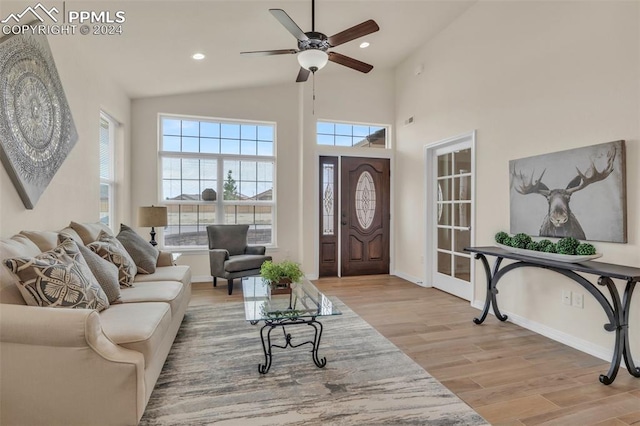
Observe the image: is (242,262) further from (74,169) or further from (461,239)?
(461,239)

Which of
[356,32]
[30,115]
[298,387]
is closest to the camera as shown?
[298,387]

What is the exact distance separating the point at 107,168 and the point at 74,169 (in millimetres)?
1274

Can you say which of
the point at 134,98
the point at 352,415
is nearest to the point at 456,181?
the point at 352,415

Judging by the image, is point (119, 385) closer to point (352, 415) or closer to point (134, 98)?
point (352, 415)

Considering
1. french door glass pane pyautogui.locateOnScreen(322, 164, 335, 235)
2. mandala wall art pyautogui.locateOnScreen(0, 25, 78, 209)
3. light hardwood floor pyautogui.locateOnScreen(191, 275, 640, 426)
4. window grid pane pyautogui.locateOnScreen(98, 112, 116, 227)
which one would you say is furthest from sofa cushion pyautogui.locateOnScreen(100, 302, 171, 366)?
french door glass pane pyautogui.locateOnScreen(322, 164, 335, 235)

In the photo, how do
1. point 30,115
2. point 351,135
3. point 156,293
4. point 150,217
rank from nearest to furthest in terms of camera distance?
point 30,115 < point 156,293 < point 150,217 < point 351,135

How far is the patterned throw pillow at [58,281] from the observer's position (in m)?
1.83

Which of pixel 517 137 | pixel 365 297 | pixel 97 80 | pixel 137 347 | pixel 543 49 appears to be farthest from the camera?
pixel 365 297

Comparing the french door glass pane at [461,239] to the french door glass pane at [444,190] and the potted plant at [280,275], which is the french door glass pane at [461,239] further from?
the potted plant at [280,275]

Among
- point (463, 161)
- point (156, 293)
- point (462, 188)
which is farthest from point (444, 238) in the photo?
point (156, 293)

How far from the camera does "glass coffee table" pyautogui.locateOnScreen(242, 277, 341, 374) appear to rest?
244cm

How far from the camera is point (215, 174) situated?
5.56 metres

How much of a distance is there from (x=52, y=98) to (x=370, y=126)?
4.53m

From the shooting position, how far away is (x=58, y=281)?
192 cm
